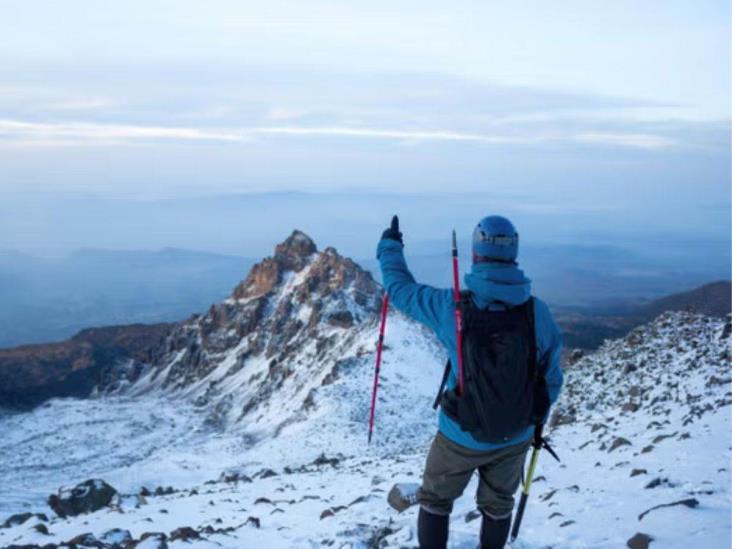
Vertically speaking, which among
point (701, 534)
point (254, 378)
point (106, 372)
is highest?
point (701, 534)

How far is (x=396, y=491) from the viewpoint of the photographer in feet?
38.8

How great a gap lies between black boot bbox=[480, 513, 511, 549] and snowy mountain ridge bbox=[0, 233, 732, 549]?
1.69 meters

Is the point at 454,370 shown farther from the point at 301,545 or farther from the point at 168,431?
the point at 168,431

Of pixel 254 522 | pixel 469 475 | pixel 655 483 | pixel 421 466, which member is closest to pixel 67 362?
pixel 421 466

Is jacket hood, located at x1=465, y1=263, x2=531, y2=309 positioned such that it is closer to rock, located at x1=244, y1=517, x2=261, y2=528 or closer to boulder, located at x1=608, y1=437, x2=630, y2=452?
rock, located at x1=244, y1=517, x2=261, y2=528

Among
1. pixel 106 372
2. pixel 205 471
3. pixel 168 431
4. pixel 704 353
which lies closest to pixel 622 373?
pixel 704 353

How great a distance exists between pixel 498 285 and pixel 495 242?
433 mm

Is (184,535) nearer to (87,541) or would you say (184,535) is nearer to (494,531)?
(87,541)

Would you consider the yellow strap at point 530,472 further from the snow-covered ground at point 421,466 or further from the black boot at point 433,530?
the black boot at point 433,530

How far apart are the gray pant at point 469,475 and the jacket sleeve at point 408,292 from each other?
1.26 m

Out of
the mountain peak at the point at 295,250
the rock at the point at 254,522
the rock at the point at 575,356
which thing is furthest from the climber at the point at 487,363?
the mountain peak at the point at 295,250

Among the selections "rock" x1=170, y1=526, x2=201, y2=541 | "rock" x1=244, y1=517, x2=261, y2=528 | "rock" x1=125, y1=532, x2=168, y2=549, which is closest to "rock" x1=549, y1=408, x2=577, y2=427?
"rock" x1=244, y1=517, x2=261, y2=528

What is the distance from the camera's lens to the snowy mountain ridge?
10.0 meters

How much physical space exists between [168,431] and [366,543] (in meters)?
58.0
